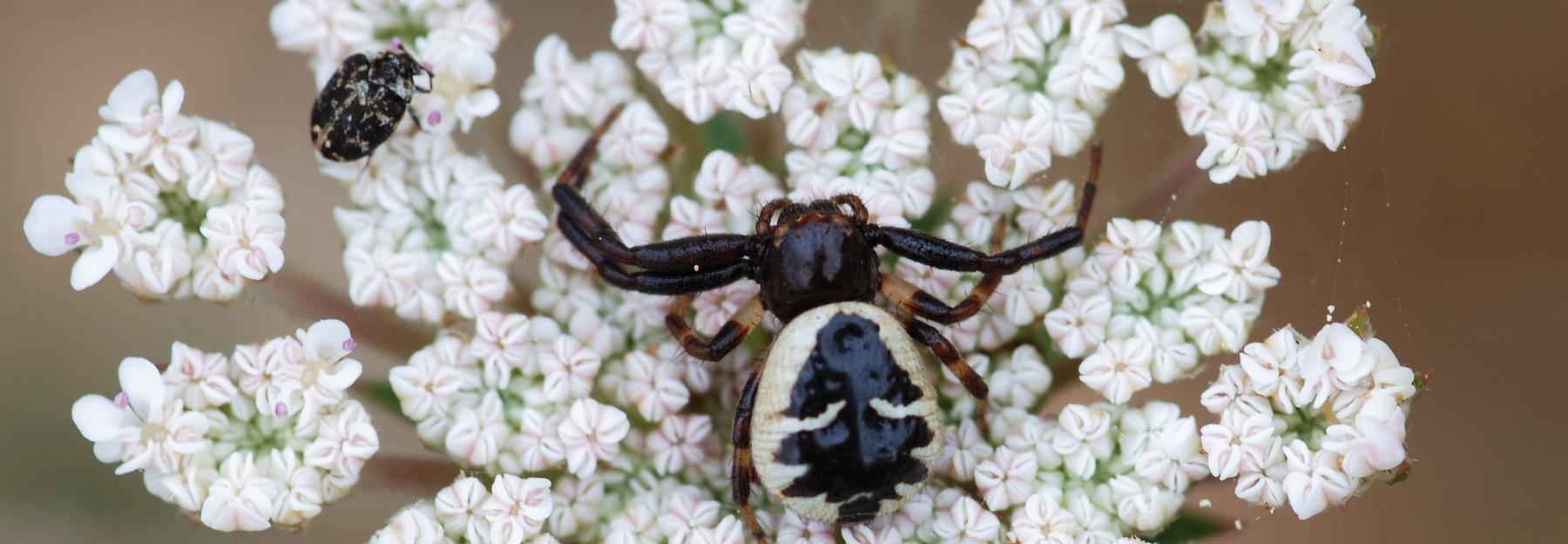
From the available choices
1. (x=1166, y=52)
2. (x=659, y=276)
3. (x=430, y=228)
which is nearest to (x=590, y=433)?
(x=659, y=276)

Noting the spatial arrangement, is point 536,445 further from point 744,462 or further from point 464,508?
point 744,462

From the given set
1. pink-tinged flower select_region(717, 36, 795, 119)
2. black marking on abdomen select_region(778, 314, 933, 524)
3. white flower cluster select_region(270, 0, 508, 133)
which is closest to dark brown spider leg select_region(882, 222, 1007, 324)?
black marking on abdomen select_region(778, 314, 933, 524)

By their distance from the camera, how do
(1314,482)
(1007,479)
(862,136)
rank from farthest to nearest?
1. (862,136)
2. (1007,479)
3. (1314,482)

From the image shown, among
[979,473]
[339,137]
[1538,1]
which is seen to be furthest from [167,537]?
[1538,1]

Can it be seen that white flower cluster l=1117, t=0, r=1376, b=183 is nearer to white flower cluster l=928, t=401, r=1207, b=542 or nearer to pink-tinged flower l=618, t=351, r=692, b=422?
white flower cluster l=928, t=401, r=1207, b=542

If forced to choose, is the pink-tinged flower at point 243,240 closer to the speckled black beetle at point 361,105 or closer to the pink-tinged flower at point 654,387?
the speckled black beetle at point 361,105

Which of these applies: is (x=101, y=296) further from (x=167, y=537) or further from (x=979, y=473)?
(x=979, y=473)
